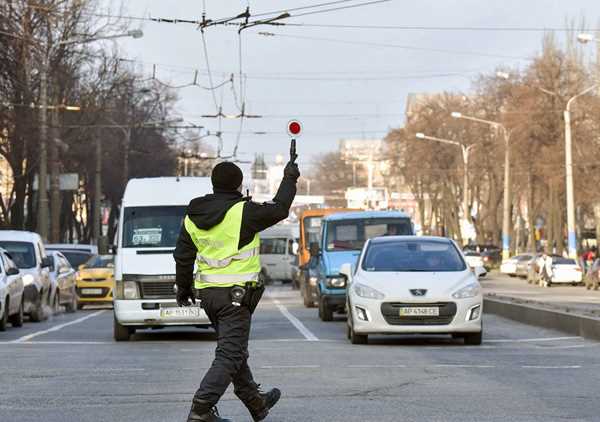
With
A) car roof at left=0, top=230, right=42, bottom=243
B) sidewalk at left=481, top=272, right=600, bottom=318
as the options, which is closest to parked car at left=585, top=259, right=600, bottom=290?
sidewalk at left=481, top=272, right=600, bottom=318

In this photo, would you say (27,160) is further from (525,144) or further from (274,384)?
(274,384)

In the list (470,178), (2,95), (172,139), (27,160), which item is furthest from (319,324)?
(470,178)

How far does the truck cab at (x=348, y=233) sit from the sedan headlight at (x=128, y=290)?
8.35m

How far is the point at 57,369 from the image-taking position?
15.9 meters

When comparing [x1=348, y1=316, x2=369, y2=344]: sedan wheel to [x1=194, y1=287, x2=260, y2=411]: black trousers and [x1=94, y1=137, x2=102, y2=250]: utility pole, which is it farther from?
[x1=94, y1=137, x2=102, y2=250]: utility pole

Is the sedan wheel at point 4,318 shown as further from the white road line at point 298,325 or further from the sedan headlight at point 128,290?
the white road line at point 298,325

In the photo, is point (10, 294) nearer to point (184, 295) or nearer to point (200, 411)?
point (184, 295)

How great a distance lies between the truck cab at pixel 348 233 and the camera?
30625 millimetres

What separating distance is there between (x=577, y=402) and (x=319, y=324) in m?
16.3

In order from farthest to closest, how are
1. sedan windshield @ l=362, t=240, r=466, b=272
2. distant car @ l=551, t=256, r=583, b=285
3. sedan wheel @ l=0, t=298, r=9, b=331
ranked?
1. distant car @ l=551, t=256, r=583, b=285
2. sedan wheel @ l=0, t=298, r=9, b=331
3. sedan windshield @ l=362, t=240, r=466, b=272

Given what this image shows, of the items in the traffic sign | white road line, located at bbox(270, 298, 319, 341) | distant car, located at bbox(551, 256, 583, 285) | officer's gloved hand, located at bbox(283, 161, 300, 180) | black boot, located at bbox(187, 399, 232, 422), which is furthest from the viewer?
distant car, located at bbox(551, 256, 583, 285)

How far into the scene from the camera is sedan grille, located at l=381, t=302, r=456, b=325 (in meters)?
20.5

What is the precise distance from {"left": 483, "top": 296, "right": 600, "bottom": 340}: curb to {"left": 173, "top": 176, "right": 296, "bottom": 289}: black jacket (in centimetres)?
1260

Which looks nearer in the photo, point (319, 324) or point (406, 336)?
point (406, 336)
